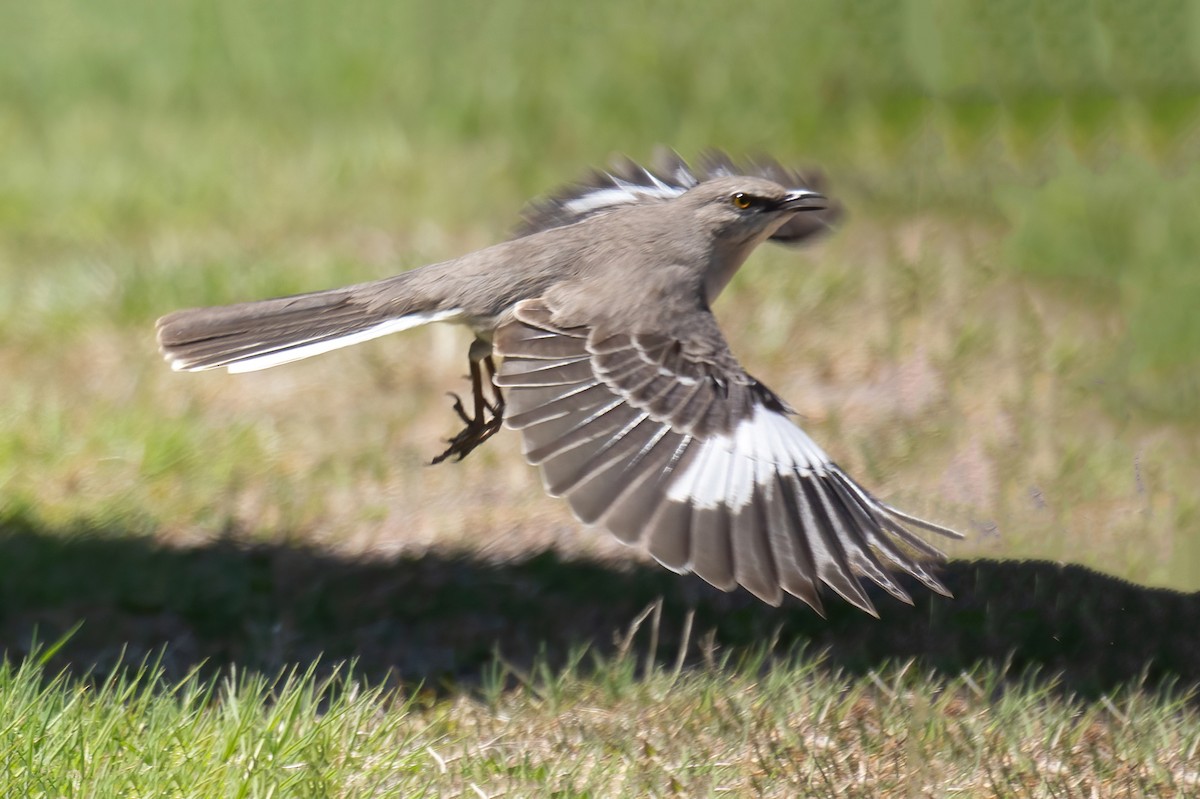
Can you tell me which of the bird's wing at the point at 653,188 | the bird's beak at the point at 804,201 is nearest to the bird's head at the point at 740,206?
the bird's beak at the point at 804,201

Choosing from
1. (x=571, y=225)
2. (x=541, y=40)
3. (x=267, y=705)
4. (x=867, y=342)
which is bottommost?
(x=267, y=705)

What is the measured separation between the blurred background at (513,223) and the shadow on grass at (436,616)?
0.23 ft

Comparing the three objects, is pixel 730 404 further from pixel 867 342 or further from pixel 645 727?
pixel 867 342

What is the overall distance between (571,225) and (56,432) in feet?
8.48

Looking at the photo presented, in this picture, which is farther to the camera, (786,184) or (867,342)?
(867,342)

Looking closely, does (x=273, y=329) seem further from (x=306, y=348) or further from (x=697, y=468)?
(x=697, y=468)

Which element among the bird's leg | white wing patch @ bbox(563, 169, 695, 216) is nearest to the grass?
the bird's leg

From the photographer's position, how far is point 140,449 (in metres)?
5.83

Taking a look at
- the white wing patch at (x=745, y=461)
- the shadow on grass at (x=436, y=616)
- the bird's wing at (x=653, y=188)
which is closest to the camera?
the white wing patch at (x=745, y=461)

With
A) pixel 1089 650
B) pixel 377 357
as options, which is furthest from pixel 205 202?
pixel 1089 650

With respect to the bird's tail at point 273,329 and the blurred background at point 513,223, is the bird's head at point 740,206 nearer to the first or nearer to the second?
the blurred background at point 513,223

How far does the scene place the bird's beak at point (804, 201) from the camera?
4324 mm

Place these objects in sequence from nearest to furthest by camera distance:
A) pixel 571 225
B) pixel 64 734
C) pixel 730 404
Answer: pixel 64 734, pixel 730 404, pixel 571 225

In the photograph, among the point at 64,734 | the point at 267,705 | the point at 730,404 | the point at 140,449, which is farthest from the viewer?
the point at 140,449
